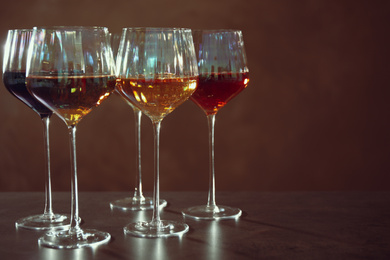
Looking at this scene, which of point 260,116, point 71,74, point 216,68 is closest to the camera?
point 71,74

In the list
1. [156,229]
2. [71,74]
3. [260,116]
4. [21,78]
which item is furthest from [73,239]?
[260,116]

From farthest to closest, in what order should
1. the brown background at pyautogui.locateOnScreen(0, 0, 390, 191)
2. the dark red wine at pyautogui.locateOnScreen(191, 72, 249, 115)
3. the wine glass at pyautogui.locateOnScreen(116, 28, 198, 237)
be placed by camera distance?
the brown background at pyautogui.locateOnScreen(0, 0, 390, 191) < the dark red wine at pyautogui.locateOnScreen(191, 72, 249, 115) < the wine glass at pyautogui.locateOnScreen(116, 28, 198, 237)

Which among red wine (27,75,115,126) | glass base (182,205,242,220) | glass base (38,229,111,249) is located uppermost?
red wine (27,75,115,126)

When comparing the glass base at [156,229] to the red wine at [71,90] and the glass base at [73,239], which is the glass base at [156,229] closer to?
the glass base at [73,239]

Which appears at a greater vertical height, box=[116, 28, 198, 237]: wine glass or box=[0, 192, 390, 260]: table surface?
box=[116, 28, 198, 237]: wine glass

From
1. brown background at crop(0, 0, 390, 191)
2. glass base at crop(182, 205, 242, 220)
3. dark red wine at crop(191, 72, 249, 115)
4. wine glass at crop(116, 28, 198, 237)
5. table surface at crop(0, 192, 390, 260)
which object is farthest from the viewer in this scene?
brown background at crop(0, 0, 390, 191)

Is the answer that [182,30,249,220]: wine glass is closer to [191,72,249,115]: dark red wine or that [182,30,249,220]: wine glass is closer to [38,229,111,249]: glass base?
[191,72,249,115]: dark red wine

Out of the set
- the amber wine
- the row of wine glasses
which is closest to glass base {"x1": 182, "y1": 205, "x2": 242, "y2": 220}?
the row of wine glasses

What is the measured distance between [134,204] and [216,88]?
0.83 ft

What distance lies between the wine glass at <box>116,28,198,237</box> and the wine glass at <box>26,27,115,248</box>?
0.14 ft

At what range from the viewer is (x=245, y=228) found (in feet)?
3.05

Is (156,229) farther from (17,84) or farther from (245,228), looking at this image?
(17,84)

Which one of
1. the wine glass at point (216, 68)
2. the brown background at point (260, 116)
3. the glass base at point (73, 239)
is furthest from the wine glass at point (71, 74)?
the brown background at point (260, 116)

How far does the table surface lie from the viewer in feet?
2.65
